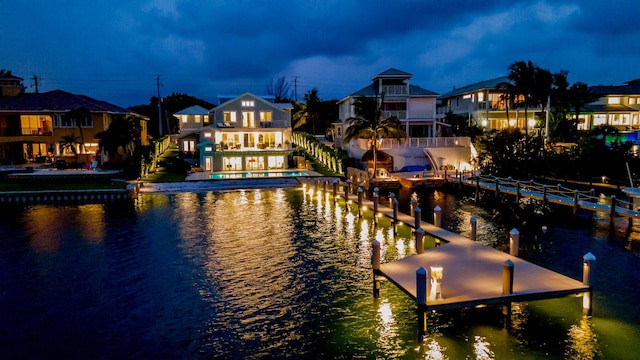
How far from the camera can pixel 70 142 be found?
49.0 m

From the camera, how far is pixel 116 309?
15.3 meters

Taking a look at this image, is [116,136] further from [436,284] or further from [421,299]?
[421,299]

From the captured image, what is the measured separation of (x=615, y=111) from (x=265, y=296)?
67.8 metres

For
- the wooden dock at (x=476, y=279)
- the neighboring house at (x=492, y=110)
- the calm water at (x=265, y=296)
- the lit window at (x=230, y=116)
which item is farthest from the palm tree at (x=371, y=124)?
the wooden dock at (x=476, y=279)

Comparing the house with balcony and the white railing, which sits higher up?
the house with balcony

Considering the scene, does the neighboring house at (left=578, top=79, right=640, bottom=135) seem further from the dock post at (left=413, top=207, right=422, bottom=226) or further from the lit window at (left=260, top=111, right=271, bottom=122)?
the dock post at (left=413, top=207, right=422, bottom=226)

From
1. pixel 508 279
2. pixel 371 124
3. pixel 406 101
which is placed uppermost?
pixel 406 101

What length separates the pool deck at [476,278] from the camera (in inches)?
528

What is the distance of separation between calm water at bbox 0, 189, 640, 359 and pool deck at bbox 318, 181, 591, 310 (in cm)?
84

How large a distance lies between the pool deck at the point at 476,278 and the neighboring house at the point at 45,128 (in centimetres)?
4403

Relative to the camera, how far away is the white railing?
49219mm

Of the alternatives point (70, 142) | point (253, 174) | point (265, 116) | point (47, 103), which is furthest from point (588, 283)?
point (47, 103)

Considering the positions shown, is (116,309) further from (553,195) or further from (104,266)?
(553,195)

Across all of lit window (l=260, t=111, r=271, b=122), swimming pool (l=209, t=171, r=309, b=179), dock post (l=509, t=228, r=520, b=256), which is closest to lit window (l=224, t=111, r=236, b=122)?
lit window (l=260, t=111, r=271, b=122)
